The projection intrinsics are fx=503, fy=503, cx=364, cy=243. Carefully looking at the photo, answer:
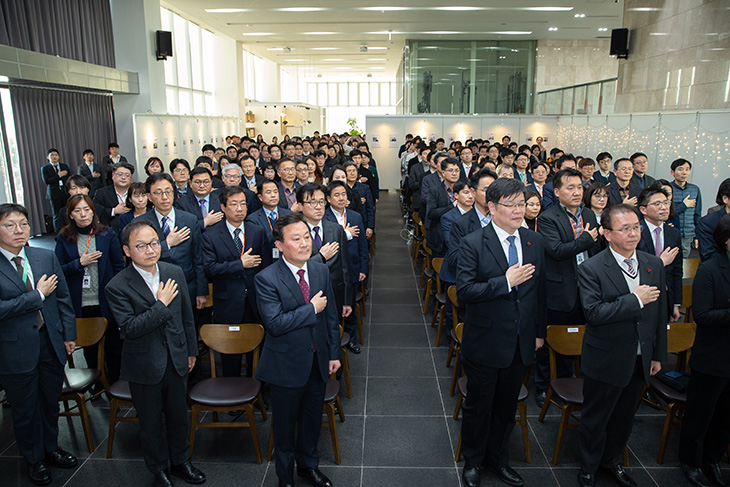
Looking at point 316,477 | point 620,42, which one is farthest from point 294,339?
point 620,42

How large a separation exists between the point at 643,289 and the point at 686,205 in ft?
13.0

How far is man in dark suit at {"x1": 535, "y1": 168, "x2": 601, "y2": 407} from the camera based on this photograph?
150 inches

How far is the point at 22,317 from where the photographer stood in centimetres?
306

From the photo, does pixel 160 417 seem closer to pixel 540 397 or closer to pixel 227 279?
pixel 227 279

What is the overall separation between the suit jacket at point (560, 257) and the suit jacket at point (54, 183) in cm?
962

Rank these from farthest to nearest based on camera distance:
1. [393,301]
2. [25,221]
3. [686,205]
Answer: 1. [393,301]
2. [686,205]
3. [25,221]

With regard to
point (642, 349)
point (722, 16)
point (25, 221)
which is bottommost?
point (642, 349)

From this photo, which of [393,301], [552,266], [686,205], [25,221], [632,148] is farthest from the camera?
[632,148]

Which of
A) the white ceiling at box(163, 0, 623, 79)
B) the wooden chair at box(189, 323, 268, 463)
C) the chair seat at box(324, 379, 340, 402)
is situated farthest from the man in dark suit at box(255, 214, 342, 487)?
the white ceiling at box(163, 0, 623, 79)

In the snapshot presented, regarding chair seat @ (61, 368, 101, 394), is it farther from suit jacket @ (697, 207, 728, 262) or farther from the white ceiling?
the white ceiling

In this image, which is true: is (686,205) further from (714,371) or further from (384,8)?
(384,8)

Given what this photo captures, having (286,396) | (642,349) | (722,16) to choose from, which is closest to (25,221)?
(286,396)

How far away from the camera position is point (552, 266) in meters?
4.00

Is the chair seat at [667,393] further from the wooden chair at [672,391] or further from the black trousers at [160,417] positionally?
the black trousers at [160,417]
